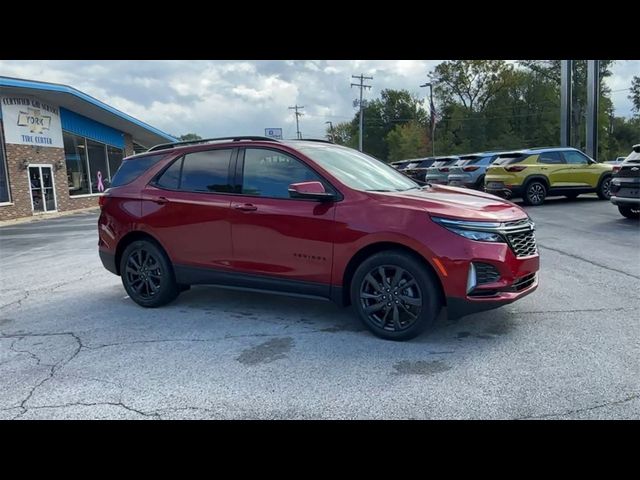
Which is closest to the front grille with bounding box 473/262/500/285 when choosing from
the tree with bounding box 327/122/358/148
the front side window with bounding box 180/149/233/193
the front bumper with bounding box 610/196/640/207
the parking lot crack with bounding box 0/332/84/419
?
the front side window with bounding box 180/149/233/193

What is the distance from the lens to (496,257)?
405cm

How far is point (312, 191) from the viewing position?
4.36 meters

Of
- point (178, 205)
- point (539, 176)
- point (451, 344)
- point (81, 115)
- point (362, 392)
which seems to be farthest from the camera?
point (81, 115)

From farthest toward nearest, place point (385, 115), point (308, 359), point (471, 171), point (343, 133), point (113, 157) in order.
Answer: point (343, 133), point (385, 115), point (113, 157), point (471, 171), point (308, 359)

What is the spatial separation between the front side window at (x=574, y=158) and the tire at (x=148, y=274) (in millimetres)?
13561

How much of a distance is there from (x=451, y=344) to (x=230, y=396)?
6.35 ft

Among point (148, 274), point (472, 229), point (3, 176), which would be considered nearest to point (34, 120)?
point (3, 176)

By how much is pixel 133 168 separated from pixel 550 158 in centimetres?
1299

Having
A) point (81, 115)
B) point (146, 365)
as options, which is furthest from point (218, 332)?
point (81, 115)

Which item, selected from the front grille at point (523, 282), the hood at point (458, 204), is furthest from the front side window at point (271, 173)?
the front grille at point (523, 282)

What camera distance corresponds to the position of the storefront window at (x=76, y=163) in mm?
24359

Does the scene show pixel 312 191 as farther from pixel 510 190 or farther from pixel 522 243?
pixel 510 190

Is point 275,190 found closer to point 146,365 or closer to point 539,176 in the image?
point 146,365

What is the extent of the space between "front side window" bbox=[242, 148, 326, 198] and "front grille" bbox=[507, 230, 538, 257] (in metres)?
1.81
